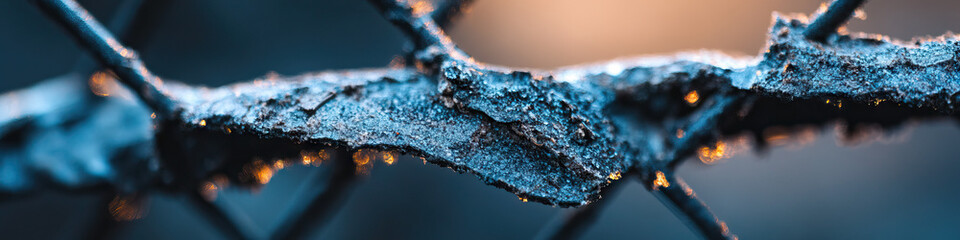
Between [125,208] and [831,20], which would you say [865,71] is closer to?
[831,20]

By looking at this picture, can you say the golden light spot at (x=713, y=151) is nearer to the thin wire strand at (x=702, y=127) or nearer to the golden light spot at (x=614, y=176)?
the thin wire strand at (x=702, y=127)

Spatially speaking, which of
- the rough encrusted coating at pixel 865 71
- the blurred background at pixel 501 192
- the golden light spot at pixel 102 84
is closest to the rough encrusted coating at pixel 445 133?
the rough encrusted coating at pixel 865 71

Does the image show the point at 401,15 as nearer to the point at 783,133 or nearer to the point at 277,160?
the point at 277,160

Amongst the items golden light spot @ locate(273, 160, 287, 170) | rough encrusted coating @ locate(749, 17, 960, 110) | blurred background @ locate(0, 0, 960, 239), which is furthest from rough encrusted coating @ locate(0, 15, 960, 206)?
blurred background @ locate(0, 0, 960, 239)

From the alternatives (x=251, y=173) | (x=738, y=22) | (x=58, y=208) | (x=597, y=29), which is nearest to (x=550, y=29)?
(x=597, y=29)

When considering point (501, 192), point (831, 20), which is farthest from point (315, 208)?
point (501, 192)

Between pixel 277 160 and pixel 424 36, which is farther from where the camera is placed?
pixel 277 160
